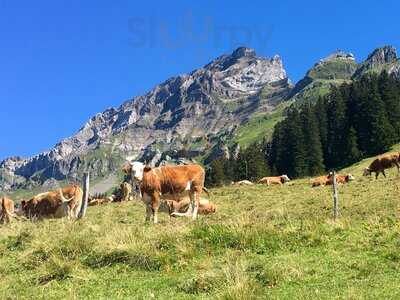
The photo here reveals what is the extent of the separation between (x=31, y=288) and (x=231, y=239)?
4.91 m

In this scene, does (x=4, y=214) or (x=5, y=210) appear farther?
(x=4, y=214)

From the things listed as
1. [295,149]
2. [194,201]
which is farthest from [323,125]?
[194,201]

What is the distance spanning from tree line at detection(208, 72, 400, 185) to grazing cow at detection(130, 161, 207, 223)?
233 feet

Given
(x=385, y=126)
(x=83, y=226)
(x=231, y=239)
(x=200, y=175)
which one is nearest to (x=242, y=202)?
(x=200, y=175)

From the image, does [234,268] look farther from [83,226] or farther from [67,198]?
[67,198]

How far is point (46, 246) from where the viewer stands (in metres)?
14.6

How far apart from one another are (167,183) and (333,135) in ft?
269

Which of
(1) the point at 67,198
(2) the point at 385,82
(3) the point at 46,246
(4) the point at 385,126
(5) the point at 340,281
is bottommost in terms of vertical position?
(5) the point at 340,281

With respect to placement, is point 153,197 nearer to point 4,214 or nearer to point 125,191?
point 4,214

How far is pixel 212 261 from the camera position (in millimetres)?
12469

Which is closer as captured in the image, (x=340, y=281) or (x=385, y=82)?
(x=340, y=281)

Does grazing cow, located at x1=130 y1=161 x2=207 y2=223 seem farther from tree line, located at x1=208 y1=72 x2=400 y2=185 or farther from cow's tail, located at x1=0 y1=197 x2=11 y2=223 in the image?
tree line, located at x1=208 y1=72 x2=400 y2=185

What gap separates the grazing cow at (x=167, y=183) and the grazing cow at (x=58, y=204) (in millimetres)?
6874

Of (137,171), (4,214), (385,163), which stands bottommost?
(4,214)
